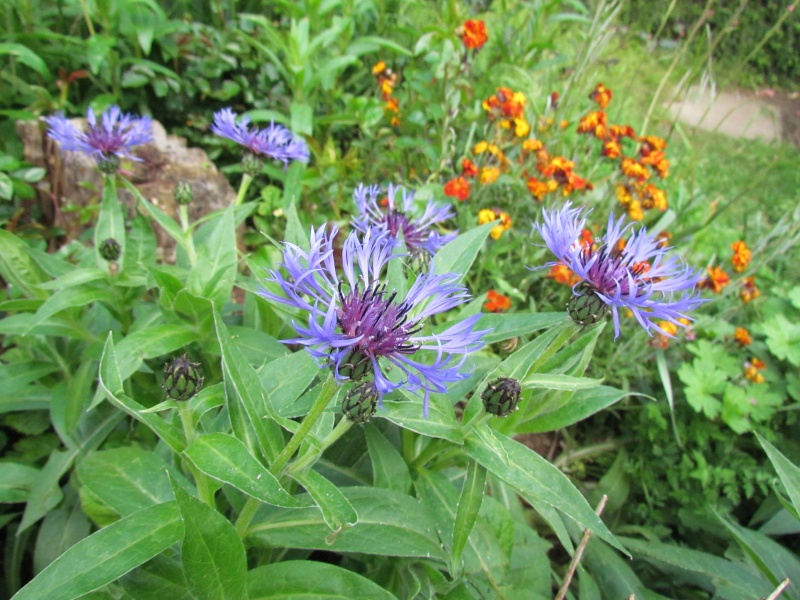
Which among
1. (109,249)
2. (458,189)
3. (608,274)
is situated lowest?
(109,249)

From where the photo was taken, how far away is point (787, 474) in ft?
5.51

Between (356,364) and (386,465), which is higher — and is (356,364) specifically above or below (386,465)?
above

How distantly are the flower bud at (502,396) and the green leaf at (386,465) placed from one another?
1.55 ft

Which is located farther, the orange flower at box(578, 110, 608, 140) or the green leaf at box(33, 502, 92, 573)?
the orange flower at box(578, 110, 608, 140)

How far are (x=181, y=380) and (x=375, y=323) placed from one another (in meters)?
0.45

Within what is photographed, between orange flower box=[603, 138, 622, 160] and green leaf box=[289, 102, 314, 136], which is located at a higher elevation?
orange flower box=[603, 138, 622, 160]

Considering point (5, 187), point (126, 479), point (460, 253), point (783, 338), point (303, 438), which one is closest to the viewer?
point (303, 438)

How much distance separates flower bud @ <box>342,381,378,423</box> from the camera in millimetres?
1160

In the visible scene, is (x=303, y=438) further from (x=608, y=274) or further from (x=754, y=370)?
(x=754, y=370)

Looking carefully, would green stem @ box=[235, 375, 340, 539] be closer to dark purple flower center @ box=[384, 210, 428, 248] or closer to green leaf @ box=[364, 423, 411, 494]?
green leaf @ box=[364, 423, 411, 494]

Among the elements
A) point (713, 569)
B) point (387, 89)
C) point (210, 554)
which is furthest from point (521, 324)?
point (387, 89)

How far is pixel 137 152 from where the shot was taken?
3207 mm

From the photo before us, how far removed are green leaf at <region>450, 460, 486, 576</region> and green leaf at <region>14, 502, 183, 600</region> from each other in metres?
0.65

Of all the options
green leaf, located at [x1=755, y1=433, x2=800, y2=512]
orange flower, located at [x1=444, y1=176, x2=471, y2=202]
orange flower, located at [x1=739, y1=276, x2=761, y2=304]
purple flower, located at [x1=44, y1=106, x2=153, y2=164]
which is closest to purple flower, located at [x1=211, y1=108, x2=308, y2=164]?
purple flower, located at [x1=44, y1=106, x2=153, y2=164]
